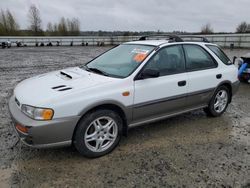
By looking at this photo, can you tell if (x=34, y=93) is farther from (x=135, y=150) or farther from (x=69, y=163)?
(x=135, y=150)

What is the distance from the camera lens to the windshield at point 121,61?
10.3ft

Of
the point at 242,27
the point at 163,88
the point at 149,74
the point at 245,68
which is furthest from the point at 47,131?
the point at 242,27

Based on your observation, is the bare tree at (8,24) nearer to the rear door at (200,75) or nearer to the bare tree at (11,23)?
the bare tree at (11,23)

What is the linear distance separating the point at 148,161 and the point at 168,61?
64.6 inches

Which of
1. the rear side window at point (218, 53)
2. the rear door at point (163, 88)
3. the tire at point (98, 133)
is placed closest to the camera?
the tire at point (98, 133)

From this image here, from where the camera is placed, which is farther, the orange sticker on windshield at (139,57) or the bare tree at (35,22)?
the bare tree at (35,22)

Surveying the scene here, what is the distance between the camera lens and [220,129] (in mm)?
3789

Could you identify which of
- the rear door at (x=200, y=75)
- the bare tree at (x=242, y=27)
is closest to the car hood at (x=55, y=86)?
the rear door at (x=200, y=75)

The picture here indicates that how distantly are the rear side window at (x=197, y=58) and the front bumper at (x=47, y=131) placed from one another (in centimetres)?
224

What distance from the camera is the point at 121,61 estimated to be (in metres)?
3.45

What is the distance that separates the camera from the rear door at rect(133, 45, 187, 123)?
10.1 ft

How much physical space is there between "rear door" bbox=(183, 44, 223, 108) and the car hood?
155cm

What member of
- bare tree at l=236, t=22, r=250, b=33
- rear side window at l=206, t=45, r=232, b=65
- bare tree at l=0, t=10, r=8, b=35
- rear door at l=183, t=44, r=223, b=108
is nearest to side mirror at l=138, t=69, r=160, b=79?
rear door at l=183, t=44, r=223, b=108

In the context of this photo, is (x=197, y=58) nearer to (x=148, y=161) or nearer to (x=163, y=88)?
(x=163, y=88)
